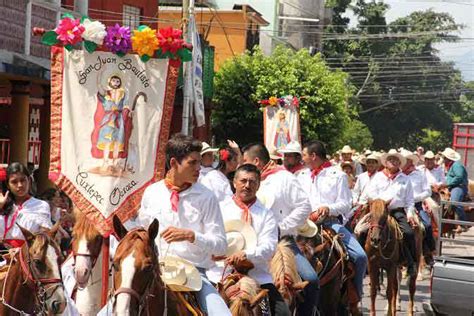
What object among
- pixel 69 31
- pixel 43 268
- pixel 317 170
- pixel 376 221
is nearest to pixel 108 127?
pixel 69 31

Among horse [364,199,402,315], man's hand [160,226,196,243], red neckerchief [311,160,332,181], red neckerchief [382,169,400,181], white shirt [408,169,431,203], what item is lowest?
horse [364,199,402,315]

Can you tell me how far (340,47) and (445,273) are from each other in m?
64.9

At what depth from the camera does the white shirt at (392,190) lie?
1828 cm

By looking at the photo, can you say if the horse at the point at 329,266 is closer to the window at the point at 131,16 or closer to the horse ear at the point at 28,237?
the horse ear at the point at 28,237

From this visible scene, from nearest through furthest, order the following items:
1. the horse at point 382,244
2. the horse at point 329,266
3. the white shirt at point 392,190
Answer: the horse at point 329,266, the horse at point 382,244, the white shirt at point 392,190

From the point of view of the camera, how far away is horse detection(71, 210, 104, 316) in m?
9.59

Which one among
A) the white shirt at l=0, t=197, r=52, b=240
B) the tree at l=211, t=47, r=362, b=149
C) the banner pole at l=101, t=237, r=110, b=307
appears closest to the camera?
the banner pole at l=101, t=237, r=110, b=307

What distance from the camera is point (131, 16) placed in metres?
34.3

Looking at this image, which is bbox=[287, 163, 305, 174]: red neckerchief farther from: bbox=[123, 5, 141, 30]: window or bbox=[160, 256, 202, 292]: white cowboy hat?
bbox=[123, 5, 141, 30]: window

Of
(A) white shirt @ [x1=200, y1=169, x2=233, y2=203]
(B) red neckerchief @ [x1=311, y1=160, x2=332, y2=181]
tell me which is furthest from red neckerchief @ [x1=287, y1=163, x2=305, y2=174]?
(A) white shirt @ [x1=200, y1=169, x2=233, y2=203]

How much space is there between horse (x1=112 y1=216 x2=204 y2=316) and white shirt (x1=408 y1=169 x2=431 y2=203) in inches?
539

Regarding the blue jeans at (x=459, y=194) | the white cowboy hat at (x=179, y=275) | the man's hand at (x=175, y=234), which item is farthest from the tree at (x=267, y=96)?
the man's hand at (x=175, y=234)

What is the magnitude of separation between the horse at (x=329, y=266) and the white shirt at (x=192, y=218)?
5.20 meters

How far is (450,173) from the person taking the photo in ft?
85.5
